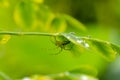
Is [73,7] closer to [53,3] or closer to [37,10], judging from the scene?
[53,3]

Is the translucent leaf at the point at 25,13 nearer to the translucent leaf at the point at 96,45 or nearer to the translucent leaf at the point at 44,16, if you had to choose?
the translucent leaf at the point at 44,16

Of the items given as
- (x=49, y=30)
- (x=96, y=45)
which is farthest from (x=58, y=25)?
(x=96, y=45)

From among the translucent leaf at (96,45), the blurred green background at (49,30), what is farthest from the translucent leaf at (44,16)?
the translucent leaf at (96,45)

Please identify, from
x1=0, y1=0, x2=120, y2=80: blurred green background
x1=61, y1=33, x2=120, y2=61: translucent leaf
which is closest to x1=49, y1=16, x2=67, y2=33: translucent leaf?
x1=0, y1=0, x2=120, y2=80: blurred green background

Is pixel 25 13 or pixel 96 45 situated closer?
pixel 96 45

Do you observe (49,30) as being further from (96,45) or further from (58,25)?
(96,45)

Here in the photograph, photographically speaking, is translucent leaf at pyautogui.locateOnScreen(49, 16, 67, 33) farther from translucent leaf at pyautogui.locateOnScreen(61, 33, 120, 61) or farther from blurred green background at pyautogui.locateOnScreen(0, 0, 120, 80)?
translucent leaf at pyautogui.locateOnScreen(61, 33, 120, 61)

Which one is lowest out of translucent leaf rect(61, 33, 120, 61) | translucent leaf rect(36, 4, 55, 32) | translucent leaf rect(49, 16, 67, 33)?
translucent leaf rect(61, 33, 120, 61)

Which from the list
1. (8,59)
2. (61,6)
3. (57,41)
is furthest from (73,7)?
(57,41)
